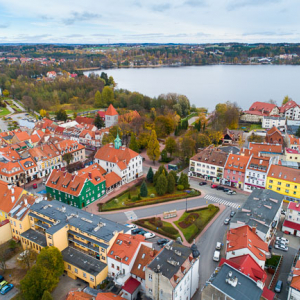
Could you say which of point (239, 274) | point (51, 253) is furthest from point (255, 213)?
point (51, 253)

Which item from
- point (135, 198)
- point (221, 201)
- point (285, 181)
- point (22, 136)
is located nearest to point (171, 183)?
point (135, 198)

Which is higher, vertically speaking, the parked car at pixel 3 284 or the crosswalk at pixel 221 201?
the crosswalk at pixel 221 201

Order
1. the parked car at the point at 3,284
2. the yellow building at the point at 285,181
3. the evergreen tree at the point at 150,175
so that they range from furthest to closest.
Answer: the evergreen tree at the point at 150,175 → the yellow building at the point at 285,181 → the parked car at the point at 3,284

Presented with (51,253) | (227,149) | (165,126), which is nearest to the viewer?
(51,253)

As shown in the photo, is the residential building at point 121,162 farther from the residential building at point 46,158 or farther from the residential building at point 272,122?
the residential building at point 272,122

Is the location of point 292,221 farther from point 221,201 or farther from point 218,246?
point 218,246

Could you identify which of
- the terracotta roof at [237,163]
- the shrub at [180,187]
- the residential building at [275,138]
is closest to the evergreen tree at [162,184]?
the shrub at [180,187]

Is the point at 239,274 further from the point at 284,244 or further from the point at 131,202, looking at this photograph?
the point at 131,202
